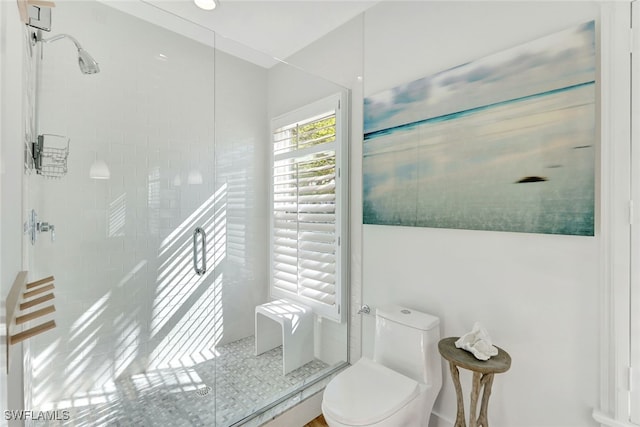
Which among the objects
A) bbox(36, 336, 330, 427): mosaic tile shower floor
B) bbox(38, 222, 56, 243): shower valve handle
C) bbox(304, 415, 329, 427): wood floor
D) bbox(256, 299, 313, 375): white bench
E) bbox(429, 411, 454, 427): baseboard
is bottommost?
bbox(304, 415, 329, 427): wood floor

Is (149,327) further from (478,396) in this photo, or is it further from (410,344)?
(478,396)

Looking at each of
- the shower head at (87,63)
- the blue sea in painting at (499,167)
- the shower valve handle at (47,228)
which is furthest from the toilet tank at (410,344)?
the shower head at (87,63)

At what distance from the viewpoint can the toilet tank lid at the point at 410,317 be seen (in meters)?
1.55

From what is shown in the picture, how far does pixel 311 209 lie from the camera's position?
2.20 m

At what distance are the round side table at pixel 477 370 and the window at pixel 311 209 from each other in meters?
0.93

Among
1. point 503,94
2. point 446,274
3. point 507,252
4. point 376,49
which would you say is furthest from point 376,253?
point 376,49

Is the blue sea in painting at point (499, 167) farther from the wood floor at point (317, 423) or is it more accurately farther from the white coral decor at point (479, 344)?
the wood floor at point (317, 423)

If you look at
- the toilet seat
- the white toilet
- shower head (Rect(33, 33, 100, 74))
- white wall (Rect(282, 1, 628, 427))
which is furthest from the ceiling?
the toilet seat

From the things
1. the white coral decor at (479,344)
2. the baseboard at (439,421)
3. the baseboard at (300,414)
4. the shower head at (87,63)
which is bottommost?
the baseboard at (300,414)

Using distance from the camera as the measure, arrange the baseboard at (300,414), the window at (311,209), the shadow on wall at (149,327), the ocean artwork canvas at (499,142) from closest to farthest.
A: the ocean artwork canvas at (499,142), the shadow on wall at (149,327), the baseboard at (300,414), the window at (311,209)

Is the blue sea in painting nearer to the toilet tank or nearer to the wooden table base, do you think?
the toilet tank

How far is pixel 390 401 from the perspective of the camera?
132cm

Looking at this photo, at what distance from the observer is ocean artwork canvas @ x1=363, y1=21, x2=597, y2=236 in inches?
47.9

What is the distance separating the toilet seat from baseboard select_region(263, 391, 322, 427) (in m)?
0.50
